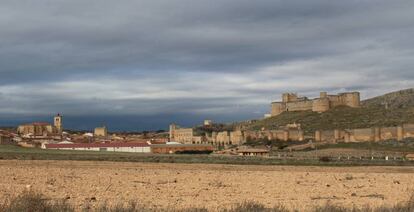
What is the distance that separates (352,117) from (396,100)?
39.4 meters

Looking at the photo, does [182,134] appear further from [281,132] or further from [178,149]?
[178,149]

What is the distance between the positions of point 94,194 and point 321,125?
393 feet

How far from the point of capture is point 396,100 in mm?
167625

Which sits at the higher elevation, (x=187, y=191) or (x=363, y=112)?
(x=363, y=112)

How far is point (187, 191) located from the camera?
20.1 meters

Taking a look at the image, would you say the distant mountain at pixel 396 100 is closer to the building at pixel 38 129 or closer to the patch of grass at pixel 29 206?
the building at pixel 38 129

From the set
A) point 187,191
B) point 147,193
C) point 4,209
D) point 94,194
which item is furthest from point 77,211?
point 187,191

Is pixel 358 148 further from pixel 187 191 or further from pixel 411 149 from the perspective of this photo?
pixel 187 191

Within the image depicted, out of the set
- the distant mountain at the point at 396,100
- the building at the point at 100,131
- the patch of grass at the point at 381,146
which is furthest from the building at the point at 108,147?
the distant mountain at the point at 396,100

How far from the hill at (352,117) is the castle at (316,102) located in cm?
206

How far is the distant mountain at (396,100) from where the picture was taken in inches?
6240

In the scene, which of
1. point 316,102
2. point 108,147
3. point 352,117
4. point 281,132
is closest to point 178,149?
point 108,147

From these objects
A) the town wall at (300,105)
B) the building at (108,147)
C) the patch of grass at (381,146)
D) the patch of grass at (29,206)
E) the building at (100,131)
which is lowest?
the patch of grass at (29,206)

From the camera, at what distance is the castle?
5817 inches
